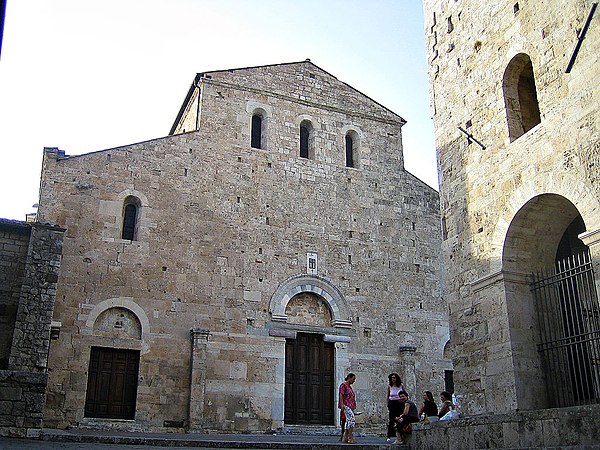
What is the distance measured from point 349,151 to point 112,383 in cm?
978

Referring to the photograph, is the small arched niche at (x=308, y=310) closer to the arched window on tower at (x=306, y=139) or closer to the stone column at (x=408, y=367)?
the stone column at (x=408, y=367)

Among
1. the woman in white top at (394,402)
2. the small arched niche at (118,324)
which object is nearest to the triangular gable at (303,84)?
the small arched niche at (118,324)

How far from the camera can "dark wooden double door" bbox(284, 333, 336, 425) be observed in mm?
16797

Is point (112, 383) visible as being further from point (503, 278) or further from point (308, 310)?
point (503, 278)

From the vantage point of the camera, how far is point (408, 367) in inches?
700

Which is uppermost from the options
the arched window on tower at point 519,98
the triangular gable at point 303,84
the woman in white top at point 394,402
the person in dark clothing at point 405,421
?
the triangular gable at point 303,84

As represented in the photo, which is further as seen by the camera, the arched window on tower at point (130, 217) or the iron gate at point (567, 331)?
the arched window on tower at point (130, 217)

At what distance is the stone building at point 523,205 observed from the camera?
8.44m

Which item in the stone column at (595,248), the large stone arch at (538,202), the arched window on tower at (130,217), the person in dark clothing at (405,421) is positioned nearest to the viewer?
the stone column at (595,248)

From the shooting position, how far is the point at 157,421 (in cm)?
1520

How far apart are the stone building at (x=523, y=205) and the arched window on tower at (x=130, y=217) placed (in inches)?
341

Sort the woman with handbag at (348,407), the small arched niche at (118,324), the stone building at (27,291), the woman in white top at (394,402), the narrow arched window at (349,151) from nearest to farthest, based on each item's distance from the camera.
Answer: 1. the woman in white top at (394,402)
2. the woman with handbag at (348,407)
3. the stone building at (27,291)
4. the small arched niche at (118,324)
5. the narrow arched window at (349,151)

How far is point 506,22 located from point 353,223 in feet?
31.3

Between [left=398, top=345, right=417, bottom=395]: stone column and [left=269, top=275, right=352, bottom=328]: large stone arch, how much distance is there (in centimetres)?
171
